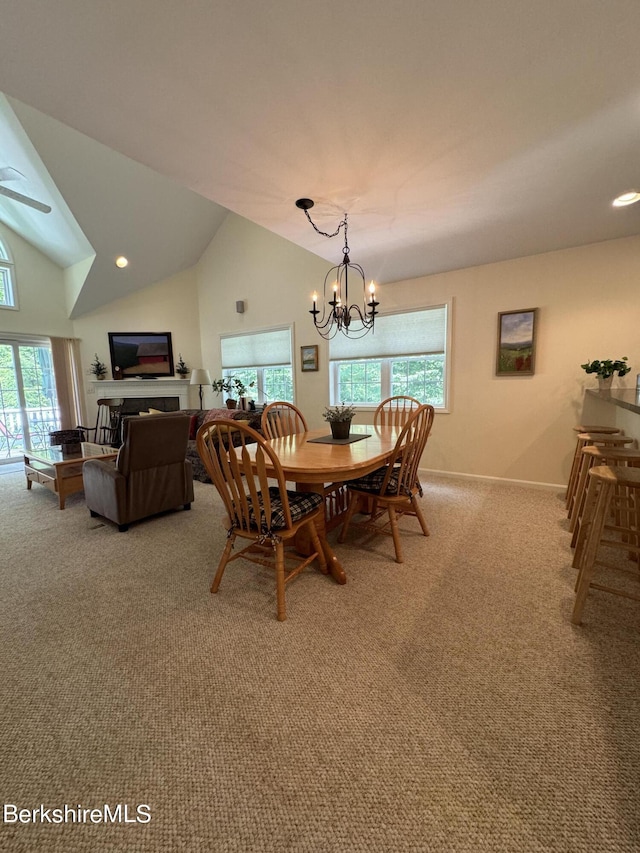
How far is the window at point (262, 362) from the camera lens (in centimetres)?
553

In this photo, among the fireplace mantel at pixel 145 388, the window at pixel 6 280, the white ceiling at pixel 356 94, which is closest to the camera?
the white ceiling at pixel 356 94

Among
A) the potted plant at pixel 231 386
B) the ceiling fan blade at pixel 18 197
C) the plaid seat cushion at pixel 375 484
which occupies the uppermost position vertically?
the ceiling fan blade at pixel 18 197

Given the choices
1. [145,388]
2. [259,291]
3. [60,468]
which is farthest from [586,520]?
[145,388]

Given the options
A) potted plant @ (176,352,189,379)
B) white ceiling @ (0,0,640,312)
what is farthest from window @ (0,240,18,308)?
white ceiling @ (0,0,640,312)

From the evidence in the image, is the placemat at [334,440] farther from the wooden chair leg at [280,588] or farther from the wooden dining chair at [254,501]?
the wooden chair leg at [280,588]

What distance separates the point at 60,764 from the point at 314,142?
117 inches

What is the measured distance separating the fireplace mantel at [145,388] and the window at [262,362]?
872 mm

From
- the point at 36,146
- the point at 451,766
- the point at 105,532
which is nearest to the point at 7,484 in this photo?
the point at 105,532

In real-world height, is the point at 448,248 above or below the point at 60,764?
above

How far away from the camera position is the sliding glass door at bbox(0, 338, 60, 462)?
541 centimetres

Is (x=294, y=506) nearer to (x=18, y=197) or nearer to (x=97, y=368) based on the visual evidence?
(x=18, y=197)

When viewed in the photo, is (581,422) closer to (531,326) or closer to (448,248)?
(531,326)

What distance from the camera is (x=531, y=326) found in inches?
138

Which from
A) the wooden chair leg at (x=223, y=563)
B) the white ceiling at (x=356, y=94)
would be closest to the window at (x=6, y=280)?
the white ceiling at (x=356, y=94)
